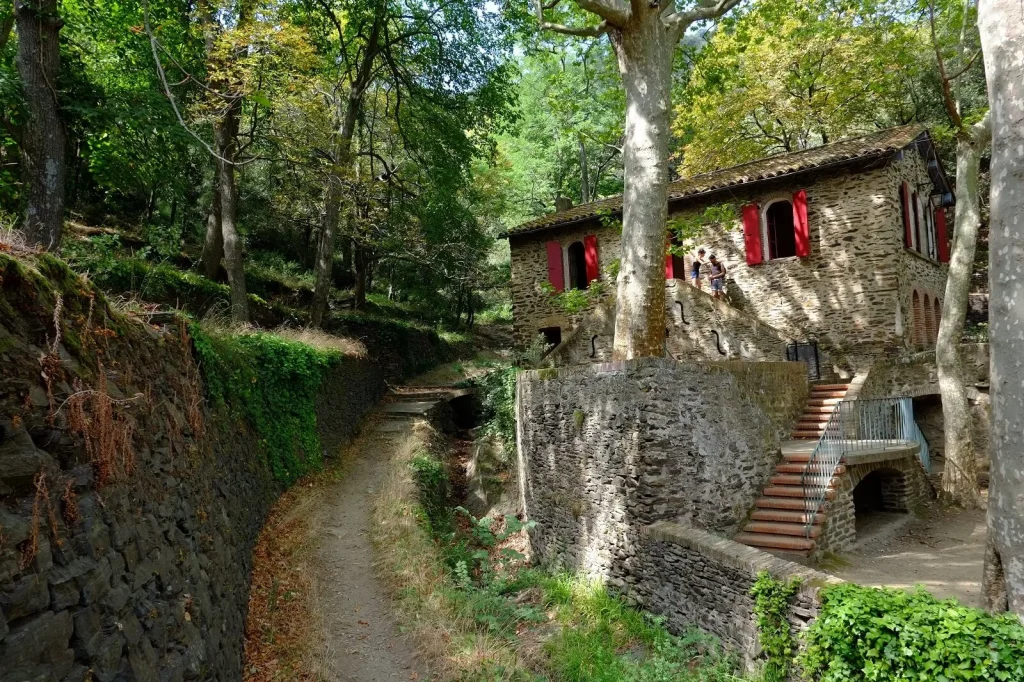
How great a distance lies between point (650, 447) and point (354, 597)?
4389mm

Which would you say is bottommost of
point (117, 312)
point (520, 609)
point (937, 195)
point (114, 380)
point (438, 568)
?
point (520, 609)

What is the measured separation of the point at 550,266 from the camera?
57.1 ft

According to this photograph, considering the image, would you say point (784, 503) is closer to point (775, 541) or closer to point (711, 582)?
point (775, 541)

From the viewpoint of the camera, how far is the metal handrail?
7.78 meters

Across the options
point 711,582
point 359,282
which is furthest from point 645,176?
point 359,282

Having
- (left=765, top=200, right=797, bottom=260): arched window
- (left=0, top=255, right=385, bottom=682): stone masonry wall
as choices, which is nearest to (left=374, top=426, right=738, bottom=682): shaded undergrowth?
(left=0, top=255, right=385, bottom=682): stone masonry wall

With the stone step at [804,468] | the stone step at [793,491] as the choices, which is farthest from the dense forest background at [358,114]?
the stone step at [793,491]

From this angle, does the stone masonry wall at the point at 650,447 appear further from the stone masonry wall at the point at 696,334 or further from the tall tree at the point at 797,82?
the tall tree at the point at 797,82

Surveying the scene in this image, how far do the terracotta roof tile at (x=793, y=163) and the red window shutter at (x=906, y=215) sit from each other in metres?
1.28

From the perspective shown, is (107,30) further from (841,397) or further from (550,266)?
(841,397)

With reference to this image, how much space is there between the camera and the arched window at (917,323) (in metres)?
13.7

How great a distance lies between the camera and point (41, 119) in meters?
7.94

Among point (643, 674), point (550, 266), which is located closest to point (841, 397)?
point (643, 674)

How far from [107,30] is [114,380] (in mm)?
9367
